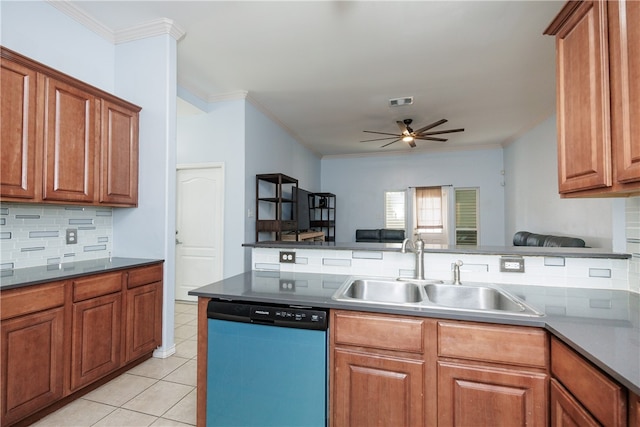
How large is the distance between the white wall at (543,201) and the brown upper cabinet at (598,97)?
209 cm

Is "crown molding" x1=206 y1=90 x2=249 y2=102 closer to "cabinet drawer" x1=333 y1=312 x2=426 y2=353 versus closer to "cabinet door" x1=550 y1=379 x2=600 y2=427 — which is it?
"cabinet drawer" x1=333 y1=312 x2=426 y2=353

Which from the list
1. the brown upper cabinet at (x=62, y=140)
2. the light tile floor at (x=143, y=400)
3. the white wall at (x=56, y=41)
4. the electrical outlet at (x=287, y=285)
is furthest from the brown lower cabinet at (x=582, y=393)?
the white wall at (x=56, y=41)

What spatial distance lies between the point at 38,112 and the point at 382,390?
103 inches

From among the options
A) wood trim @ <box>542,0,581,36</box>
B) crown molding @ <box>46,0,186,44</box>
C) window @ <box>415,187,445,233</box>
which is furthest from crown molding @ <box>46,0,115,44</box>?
window @ <box>415,187,445,233</box>

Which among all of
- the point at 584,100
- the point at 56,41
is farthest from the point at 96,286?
the point at 584,100

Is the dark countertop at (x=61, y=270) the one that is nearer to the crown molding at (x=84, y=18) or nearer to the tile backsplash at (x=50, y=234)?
the tile backsplash at (x=50, y=234)

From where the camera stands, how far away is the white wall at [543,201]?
3461 mm

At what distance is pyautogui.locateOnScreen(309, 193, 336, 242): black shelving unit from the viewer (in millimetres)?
6918

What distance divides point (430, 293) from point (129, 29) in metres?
3.30

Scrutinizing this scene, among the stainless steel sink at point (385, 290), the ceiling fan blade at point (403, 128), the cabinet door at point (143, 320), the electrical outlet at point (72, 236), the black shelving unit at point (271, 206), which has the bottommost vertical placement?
the cabinet door at point (143, 320)

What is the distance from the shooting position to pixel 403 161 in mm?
7070

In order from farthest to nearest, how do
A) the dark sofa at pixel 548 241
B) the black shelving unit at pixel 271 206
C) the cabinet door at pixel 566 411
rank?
the black shelving unit at pixel 271 206 → the dark sofa at pixel 548 241 → the cabinet door at pixel 566 411

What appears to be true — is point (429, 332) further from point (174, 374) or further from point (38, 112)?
point (38, 112)

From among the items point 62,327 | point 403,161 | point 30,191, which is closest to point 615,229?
point 62,327
